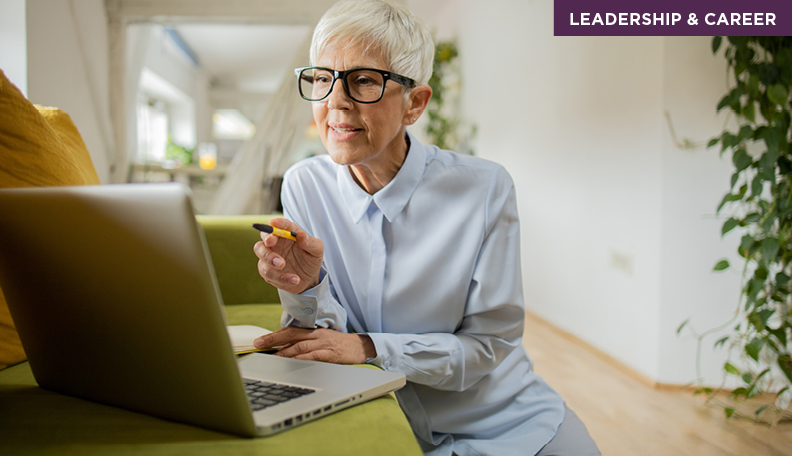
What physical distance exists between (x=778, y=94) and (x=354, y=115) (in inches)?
64.4

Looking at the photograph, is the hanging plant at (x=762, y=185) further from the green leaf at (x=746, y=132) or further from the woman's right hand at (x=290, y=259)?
the woman's right hand at (x=290, y=259)

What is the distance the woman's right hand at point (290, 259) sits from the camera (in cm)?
72

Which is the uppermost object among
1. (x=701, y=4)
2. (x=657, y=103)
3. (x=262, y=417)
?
(x=701, y=4)

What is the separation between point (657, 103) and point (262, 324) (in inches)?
76.7

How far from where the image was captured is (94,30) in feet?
8.51

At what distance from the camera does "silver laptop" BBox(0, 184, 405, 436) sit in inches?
17.2

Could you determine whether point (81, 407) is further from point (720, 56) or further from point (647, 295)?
point (720, 56)

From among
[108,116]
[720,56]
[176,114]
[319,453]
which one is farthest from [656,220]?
[176,114]

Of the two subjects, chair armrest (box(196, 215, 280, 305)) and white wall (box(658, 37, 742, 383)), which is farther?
white wall (box(658, 37, 742, 383))

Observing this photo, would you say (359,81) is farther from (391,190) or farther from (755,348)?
(755,348)

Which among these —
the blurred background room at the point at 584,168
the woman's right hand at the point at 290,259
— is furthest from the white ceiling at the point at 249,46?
the woman's right hand at the point at 290,259

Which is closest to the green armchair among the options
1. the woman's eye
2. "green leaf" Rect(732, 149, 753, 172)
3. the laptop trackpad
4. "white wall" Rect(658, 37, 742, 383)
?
the laptop trackpad

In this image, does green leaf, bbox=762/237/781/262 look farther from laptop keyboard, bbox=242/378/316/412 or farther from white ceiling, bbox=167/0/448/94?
white ceiling, bbox=167/0/448/94

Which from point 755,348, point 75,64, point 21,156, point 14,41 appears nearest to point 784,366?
point 755,348
